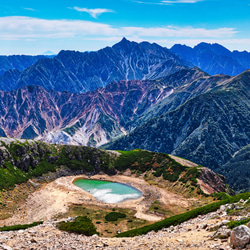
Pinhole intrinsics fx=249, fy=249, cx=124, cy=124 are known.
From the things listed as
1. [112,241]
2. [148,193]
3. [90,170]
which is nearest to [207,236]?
[112,241]

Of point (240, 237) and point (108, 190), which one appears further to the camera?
point (108, 190)

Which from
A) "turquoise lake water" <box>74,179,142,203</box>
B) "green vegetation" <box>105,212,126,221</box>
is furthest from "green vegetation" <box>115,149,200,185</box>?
"green vegetation" <box>105,212,126,221</box>

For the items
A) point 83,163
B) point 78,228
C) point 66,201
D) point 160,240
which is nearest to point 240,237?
point 160,240

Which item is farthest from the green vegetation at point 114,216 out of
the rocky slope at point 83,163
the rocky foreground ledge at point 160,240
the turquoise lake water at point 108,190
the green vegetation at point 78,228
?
the rocky foreground ledge at point 160,240

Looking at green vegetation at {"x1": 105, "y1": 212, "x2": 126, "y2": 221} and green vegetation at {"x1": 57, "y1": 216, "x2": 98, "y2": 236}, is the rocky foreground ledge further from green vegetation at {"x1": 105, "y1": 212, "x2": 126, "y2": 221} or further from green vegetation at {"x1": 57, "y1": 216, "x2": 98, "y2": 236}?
green vegetation at {"x1": 105, "y1": 212, "x2": 126, "y2": 221}

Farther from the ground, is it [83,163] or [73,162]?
[73,162]

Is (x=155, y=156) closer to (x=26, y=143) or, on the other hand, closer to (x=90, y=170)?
(x=90, y=170)

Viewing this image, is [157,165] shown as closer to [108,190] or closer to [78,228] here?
[108,190]
